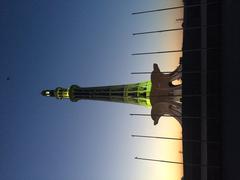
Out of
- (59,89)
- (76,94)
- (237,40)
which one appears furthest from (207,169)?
(59,89)

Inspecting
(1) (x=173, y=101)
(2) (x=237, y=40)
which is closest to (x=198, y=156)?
(2) (x=237, y=40)

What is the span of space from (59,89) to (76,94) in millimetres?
3946

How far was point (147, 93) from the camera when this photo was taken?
38.0 metres

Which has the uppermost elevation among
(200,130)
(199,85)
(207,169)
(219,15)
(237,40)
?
(219,15)

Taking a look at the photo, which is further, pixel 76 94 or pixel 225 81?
pixel 76 94

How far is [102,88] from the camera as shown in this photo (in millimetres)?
45438

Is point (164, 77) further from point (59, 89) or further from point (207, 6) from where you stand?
point (59, 89)

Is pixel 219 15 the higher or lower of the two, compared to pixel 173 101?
higher

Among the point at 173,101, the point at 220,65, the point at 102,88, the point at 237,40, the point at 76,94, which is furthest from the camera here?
the point at 76,94

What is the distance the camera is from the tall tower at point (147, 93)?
3022 cm

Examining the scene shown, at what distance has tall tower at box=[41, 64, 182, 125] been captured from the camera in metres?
30.2

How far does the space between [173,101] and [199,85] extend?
1315 centimetres

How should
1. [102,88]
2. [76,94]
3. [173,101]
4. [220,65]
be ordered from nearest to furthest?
[220,65] < [173,101] < [102,88] < [76,94]

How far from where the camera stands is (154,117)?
30.7 metres
